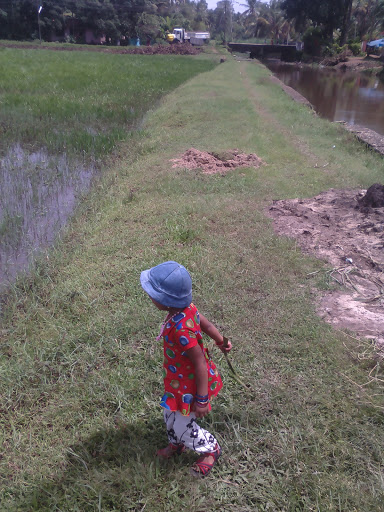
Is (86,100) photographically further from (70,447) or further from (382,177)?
(70,447)

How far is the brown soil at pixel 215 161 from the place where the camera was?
6.27 m

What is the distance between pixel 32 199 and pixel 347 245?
13.0 ft

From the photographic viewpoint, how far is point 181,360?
5.80 ft

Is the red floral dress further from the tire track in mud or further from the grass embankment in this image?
the tire track in mud

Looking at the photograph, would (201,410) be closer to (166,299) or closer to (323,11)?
(166,299)

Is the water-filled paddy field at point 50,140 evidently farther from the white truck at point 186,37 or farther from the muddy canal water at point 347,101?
the white truck at point 186,37

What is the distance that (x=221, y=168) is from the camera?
623 centimetres

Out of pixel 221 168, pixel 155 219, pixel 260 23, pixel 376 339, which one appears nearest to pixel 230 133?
pixel 221 168

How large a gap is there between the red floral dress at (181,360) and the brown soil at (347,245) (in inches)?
57.0

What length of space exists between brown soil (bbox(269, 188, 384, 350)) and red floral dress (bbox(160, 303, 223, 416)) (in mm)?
1448

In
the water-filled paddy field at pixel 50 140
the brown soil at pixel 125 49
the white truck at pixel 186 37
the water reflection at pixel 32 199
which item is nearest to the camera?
the water reflection at pixel 32 199

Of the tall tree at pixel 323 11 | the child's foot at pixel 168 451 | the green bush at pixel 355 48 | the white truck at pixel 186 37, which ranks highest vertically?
the tall tree at pixel 323 11

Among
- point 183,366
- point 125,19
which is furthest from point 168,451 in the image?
point 125,19

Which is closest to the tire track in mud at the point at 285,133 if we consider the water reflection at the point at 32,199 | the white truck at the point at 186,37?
the water reflection at the point at 32,199
